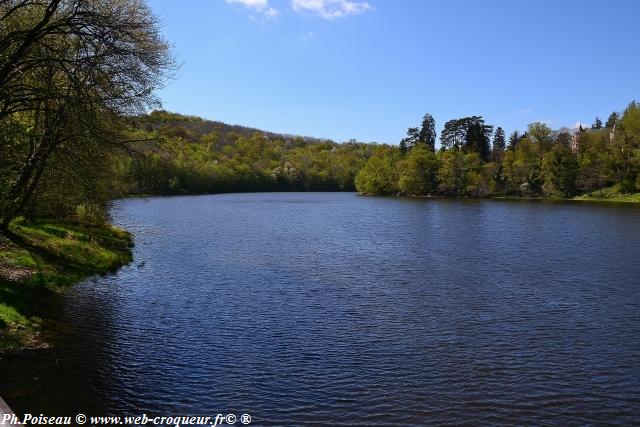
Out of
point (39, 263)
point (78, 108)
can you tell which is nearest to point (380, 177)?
point (39, 263)

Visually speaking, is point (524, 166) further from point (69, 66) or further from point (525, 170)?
point (69, 66)

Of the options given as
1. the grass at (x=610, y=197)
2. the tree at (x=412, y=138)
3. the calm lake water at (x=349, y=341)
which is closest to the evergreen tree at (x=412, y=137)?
the tree at (x=412, y=138)

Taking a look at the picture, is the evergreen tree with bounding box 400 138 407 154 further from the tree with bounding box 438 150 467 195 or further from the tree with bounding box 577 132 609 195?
the tree with bounding box 577 132 609 195

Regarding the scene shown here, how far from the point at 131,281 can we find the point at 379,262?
1598 centimetres

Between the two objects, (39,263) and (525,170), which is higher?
(525,170)

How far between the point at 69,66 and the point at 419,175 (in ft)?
430

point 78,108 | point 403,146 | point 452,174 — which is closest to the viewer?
point 78,108

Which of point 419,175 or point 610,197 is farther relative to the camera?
point 419,175

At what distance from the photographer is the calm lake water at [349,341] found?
14.3 metres

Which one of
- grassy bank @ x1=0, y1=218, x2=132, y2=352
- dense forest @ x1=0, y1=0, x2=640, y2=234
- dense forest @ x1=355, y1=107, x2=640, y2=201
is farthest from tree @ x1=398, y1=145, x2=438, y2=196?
dense forest @ x1=0, y1=0, x2=640, y2=234

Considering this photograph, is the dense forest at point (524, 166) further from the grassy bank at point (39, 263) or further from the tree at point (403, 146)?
the grassy bank at point (39, 263)

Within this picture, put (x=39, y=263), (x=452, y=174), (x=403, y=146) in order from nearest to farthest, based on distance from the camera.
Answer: (x=39, y=263), (x=452, y=174), (x=403, y=146)

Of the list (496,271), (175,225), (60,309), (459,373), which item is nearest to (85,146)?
(60,309)

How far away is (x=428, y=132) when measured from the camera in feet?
607
